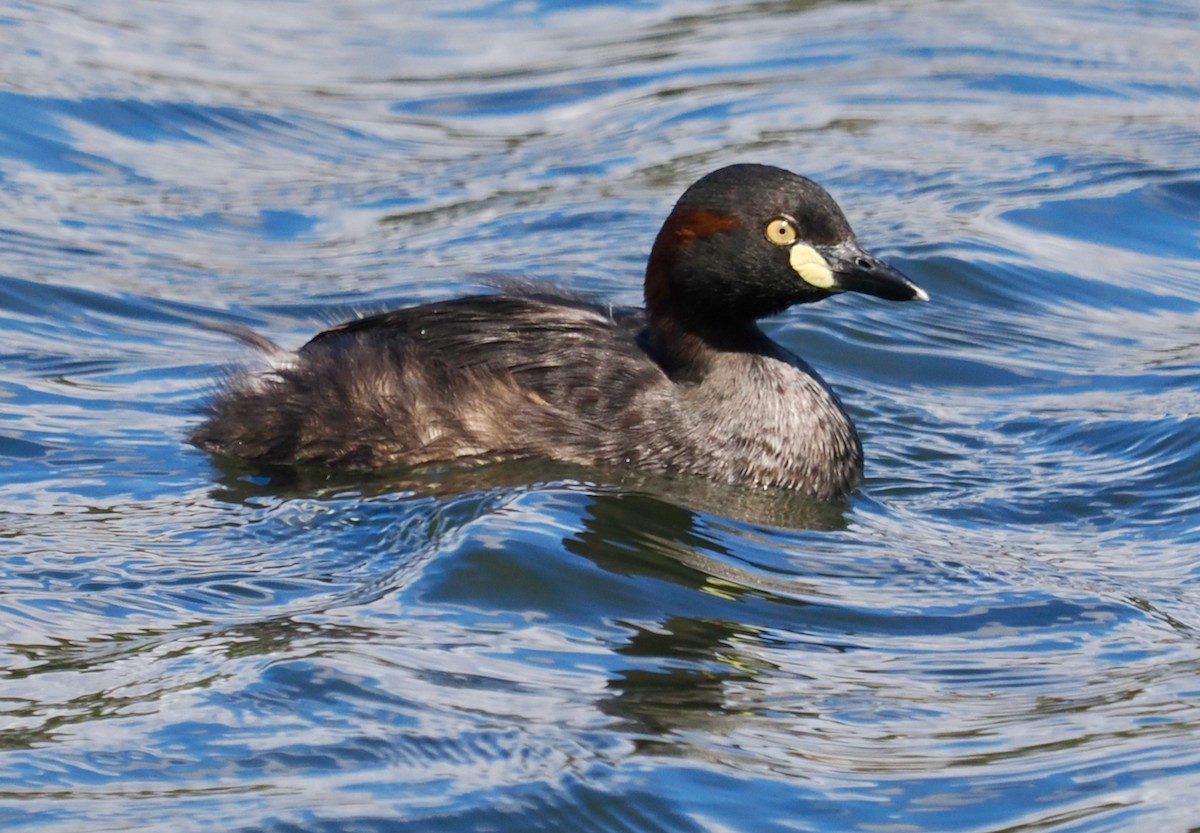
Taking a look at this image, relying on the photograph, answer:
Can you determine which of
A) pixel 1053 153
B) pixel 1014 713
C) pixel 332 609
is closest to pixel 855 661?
pixel 1014 713

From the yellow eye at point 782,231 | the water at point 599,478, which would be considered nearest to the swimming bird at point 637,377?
the yellow eye at point 782,231

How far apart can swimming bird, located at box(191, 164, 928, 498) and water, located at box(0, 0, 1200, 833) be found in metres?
0.18

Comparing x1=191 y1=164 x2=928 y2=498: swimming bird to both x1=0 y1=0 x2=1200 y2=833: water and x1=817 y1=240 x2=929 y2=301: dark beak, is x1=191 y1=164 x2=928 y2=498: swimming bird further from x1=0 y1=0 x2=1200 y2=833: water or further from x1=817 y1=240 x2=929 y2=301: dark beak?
x1=0 y1=0 x2=1200 y2=833: water

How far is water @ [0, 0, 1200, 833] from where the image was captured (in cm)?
545

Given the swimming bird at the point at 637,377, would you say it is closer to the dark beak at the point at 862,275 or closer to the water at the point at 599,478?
the dark beak at the point at 862,275

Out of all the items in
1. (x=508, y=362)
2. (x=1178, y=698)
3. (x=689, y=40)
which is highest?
(x=689, y=40)

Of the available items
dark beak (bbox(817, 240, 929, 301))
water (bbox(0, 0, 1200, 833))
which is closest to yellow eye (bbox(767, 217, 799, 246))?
dark beak (bbox(817, 240, 929, 301))

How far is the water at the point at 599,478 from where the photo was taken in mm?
5449

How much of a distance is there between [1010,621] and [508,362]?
2.27m

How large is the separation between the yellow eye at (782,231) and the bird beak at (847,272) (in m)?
0.04

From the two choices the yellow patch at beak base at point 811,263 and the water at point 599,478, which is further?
the yellow patch at beak base at point 811,263

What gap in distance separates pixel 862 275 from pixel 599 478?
125 centimetres

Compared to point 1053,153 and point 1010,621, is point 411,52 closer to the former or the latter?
point 1053,153

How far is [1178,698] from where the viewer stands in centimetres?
598
